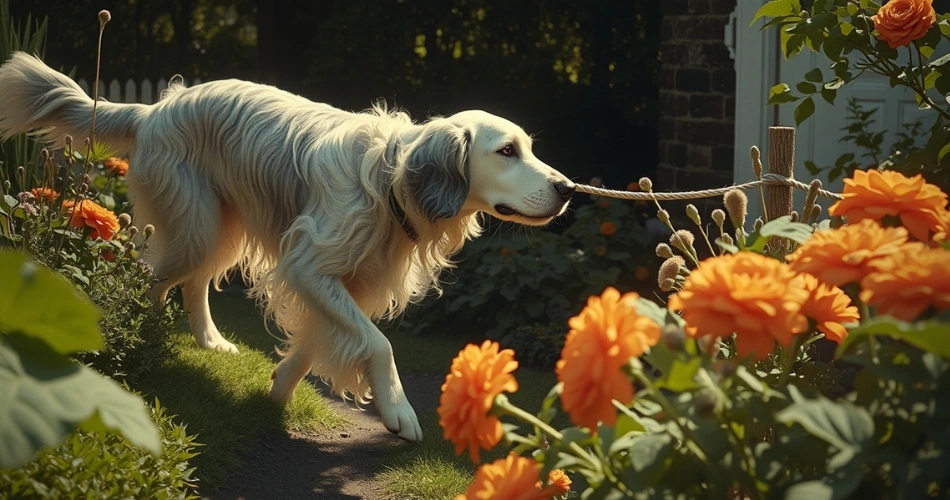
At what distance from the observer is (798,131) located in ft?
20.7

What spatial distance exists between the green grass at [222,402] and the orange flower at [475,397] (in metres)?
1.94

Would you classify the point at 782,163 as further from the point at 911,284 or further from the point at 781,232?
the point at 911,284

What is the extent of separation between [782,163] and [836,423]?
2200 millimetres

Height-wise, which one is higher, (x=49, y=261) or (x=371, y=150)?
(x=371, y=150)

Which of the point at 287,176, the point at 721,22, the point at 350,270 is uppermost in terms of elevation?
the point at 721,22

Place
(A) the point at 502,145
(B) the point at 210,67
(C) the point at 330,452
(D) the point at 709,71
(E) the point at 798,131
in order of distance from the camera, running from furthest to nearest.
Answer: (B) the point at 210,67
(D) the point at 709,71
(E) the point at 798,131
(C) the point at 330,452
(A) the point at 502,145

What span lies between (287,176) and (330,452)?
1.09 meters

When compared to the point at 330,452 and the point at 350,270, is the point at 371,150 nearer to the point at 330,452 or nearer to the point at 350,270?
the point at 350,270

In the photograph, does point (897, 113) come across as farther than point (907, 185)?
Yes

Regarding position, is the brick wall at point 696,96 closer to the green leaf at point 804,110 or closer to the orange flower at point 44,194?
the green leaf at point 804,110

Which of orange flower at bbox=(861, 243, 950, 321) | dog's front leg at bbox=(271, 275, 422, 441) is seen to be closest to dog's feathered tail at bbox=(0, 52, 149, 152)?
dog's front leg at bbox=(271, 275, 422, 441)

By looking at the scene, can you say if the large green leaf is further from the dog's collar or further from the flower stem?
the dog's collar

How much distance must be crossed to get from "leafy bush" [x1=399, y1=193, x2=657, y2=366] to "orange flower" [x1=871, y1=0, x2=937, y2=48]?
2830mm

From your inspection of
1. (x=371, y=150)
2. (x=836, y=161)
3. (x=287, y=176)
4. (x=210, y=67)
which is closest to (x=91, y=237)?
(x=287, y=176)
